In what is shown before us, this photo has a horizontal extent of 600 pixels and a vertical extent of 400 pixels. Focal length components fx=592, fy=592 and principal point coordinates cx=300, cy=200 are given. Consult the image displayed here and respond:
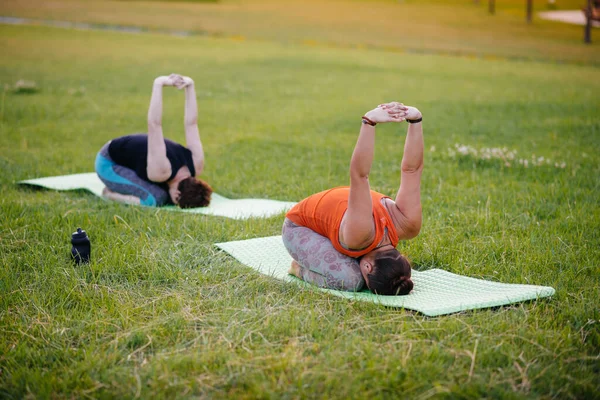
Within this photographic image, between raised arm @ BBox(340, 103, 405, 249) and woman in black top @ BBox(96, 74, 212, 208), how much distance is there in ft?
8.63

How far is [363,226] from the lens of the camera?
3754 millimetres

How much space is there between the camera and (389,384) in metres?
2.85

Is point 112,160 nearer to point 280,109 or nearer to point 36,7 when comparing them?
point 280,109

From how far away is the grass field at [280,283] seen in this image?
2926 mm

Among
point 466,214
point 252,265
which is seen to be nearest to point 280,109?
point 466,214

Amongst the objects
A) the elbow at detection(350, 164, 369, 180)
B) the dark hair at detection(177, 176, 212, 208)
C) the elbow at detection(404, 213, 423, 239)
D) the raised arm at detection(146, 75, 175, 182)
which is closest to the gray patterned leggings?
the elbow at detection(404, 213, 423, 239)

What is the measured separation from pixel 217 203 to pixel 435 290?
3.08 meters

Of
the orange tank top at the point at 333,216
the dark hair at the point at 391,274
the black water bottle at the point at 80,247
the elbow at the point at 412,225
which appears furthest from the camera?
the black water bottle at the point at 80,247

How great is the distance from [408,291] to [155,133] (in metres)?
3.30

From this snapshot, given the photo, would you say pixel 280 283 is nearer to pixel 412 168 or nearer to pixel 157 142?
pixel 412 168

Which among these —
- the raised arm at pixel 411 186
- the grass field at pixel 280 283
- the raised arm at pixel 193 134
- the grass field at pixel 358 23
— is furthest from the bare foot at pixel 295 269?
the grass field at pixel 358 23

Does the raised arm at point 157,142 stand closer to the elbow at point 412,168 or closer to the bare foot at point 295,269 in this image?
the bare foot at point 295,269

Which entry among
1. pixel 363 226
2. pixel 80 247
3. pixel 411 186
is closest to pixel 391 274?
pixel 363 226

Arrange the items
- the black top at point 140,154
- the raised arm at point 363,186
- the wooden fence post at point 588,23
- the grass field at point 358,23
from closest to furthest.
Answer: the raised arm at point 363,186, the black top at point 140,154, the grass field at point 358,23, the wooden fence post at point 588,23
